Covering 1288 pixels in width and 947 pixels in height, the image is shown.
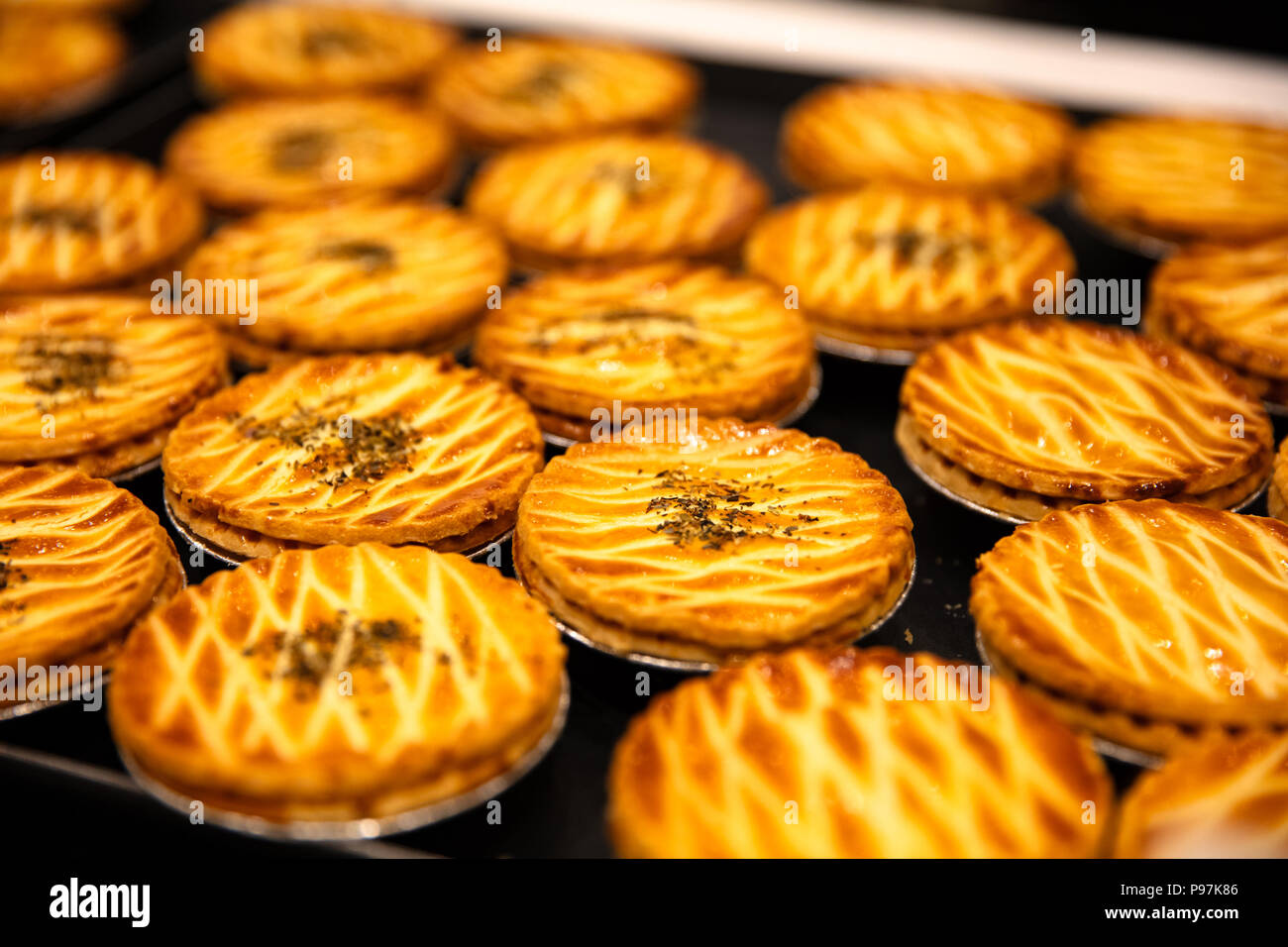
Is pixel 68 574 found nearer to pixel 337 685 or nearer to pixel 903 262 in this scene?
pixel 337 685

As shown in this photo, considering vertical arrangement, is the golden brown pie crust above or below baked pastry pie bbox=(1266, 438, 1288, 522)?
above

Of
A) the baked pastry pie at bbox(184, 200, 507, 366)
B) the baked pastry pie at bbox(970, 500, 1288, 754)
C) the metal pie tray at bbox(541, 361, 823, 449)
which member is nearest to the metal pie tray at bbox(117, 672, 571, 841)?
the baked pastry pie at bbox(970, 500, 1288, 754)

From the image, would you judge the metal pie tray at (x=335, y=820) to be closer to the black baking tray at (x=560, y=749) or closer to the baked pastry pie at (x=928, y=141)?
the black baking tray at (x=560, y=749)

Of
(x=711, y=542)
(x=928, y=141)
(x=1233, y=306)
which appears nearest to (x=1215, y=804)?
(x=711, y=542)

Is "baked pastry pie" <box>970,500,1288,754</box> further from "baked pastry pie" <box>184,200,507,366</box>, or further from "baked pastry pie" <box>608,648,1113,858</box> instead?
"baked pastry pie" <box>184,200,507,366</box>
